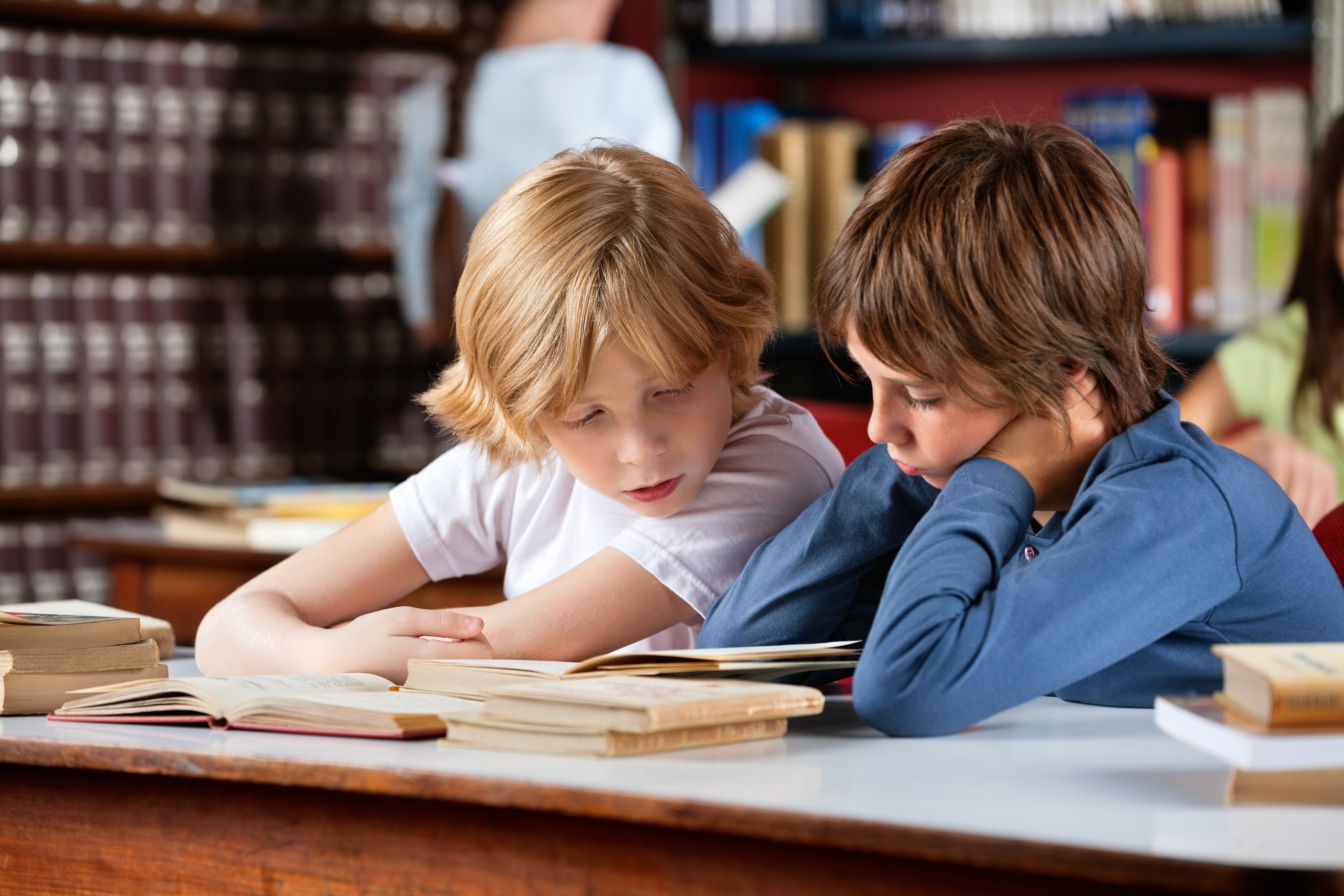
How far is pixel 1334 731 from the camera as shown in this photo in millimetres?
667

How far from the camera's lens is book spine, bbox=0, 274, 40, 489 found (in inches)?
121

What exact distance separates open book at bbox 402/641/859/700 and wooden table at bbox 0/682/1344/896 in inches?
1.6

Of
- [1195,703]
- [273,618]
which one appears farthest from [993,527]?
[273,618]

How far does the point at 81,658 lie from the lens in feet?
3.34

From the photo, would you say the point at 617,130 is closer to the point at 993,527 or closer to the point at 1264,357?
the point at 1264,357

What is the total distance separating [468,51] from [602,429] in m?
2.41

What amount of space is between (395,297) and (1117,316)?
2767 mm

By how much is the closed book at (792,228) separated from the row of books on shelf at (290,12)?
914 millimetres

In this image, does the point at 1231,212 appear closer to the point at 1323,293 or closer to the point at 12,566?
the point at 1323,293

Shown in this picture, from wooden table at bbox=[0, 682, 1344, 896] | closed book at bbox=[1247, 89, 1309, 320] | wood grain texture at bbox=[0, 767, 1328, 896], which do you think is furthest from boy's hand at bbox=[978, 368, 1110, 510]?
closed book at bbox=[1247, 89, 1309, 320]

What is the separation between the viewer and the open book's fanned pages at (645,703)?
773 millimetres

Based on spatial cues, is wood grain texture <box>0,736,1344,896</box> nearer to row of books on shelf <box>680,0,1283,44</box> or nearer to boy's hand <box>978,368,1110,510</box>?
boy's hand <box>978,368,1110,510</box>

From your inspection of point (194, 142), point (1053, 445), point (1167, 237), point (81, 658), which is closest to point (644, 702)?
point (1053, 445)

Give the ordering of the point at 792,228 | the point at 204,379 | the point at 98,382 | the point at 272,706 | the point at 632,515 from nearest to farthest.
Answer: the point at 272,706 → the point at 632,515 → the point at 792,228 → the point at 98,382 → the point at 204,379
